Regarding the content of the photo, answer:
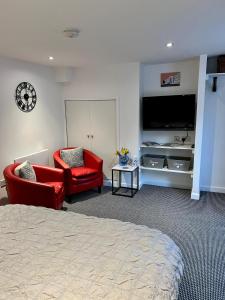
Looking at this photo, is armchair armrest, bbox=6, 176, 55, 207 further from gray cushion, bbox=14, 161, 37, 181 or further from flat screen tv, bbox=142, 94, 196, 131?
flat screen tv, bbox=142, 94, 196, 131

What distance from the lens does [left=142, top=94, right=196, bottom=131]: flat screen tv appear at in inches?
158

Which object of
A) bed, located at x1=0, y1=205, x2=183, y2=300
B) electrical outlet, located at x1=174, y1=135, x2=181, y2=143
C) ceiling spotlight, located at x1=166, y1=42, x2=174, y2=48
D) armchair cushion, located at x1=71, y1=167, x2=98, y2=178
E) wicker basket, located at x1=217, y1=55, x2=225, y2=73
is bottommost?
armchair cushion, located at x1=71, y1=167, x2=98, y2=178

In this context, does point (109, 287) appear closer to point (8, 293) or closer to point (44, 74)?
point (8, 293)

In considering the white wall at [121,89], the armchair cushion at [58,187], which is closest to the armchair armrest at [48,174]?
the armchair cushion at [58,187]

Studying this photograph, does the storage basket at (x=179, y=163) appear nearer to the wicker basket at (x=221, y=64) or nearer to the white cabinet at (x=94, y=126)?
the white cabinet at (x=94, y=126)

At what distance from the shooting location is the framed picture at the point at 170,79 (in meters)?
4.18

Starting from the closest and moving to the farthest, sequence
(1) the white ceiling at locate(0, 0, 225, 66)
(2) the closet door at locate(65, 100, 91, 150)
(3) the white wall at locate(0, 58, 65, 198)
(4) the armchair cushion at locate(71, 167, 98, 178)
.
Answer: (1) the white ceiling at locate(0, 0, 225, 66)
(3) the white wall at locate(0, 58, 65, 198)
(4) the armchair cushion at locate(71, 167, 98, 178)
(2) the closet door at locate(65, 100, 91, 150)

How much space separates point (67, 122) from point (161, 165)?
87.4 inches

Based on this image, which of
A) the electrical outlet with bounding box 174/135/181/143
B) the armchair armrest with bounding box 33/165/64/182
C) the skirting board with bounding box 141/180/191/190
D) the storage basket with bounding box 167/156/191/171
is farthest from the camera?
the skirting board with bounding box 141/180/191/190

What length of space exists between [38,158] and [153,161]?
218cm

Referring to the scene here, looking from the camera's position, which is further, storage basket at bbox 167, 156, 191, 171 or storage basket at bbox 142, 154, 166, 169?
storage basket at bbox 142, 154, 166, 169

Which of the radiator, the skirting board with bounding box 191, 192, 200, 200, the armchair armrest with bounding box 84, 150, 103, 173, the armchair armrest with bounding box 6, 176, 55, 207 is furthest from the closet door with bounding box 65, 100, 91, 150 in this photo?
the skirting board with bounding box 191, 192, 200, 200

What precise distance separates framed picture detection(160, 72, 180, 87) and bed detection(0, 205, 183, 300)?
10.2 feet

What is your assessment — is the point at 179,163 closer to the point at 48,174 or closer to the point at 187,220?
the point at 187,220
